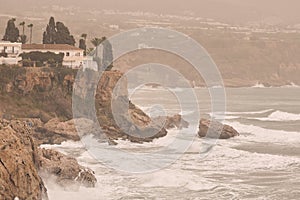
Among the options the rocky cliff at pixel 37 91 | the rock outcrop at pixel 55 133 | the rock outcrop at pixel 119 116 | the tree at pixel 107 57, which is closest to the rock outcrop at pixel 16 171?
the rock outcrop at pixel 55 133

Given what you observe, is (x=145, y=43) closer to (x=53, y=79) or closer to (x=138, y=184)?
(x=53, y=79)

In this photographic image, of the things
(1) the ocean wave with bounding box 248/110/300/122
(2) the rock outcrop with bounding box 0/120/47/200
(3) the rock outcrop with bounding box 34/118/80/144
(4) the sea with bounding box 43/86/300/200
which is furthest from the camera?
(1) the ocean wave with bounding box 248/110/300/122

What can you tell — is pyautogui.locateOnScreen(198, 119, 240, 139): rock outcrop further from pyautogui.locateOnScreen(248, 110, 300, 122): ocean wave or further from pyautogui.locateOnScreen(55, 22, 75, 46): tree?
pyautogui.locateOnScreen(55, 22, 75, 46): tree

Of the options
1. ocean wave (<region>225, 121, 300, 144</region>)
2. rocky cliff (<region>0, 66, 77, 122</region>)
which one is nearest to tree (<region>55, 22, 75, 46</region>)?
rocky cliff (<region>0, 66, 77, 122</region>)

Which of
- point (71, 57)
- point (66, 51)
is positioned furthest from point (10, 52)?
point (71, 57)

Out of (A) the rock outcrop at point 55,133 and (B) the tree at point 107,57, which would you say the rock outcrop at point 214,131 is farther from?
(B) the tree at point 107,57

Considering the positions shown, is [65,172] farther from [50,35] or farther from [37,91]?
[50,35]
